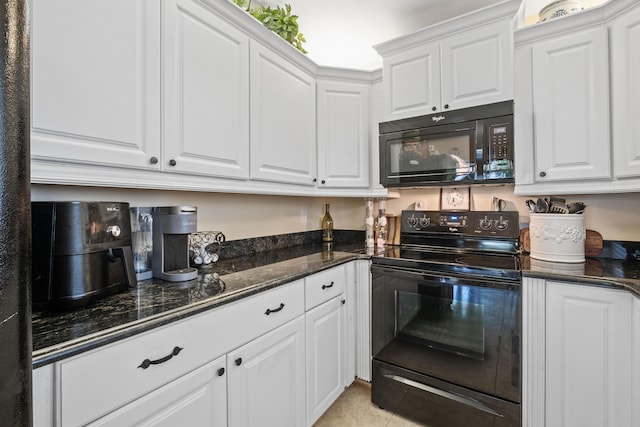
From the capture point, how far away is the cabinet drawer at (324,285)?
4.99 feet

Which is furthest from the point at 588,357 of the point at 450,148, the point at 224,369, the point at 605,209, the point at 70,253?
the point at 70,253

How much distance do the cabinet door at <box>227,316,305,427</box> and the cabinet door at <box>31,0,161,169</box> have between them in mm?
873

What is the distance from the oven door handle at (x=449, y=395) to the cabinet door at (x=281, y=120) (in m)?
1.37

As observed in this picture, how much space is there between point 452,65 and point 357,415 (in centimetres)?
222

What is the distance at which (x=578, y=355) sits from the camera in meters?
1.34

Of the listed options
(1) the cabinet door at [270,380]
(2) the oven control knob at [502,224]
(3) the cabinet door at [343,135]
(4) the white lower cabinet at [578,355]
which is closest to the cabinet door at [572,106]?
(2) the oven control knob at [502,224]

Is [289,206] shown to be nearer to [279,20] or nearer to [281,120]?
[281,120]

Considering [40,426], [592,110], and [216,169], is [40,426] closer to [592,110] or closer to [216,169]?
[216,169]

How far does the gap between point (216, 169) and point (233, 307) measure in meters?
0.67

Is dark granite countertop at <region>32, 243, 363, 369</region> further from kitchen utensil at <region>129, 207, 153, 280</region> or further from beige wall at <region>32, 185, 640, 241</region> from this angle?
beige wall at <region>32, 185, 640, 241</region>

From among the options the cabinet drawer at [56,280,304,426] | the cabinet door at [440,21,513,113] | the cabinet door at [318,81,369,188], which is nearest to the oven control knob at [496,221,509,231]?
the cabinet door at [440,21,513,113]

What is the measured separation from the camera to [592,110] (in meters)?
1.55

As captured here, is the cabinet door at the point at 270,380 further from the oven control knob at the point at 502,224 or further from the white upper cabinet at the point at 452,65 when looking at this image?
the white upper cabinet at the point at 452,65

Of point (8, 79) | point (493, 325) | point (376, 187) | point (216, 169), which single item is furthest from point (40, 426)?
point (376, 187)
